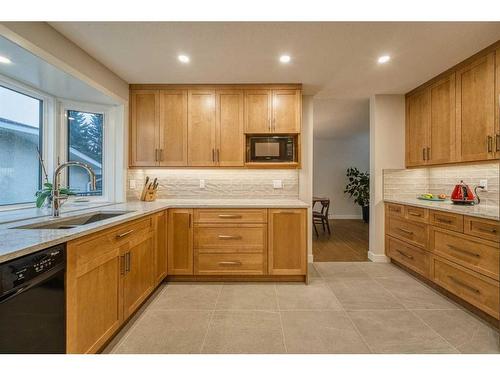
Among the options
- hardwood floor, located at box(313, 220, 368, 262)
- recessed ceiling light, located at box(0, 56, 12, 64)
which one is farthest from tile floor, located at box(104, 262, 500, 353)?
recessed ceiling light, located at box(0, 56, 12, 64)

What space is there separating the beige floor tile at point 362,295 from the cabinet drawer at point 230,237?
2.98ft

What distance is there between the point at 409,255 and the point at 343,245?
158 centimetres

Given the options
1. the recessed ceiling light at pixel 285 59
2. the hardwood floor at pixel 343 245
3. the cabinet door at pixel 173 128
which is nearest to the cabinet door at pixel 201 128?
the cabinet door at pixel 173 128

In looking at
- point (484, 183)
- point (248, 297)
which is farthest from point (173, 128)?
point (484, 183)

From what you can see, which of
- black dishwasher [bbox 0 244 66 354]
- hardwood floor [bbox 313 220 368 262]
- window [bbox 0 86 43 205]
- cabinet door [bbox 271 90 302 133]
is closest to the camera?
black dishwasher [bbox 0 244 66 354]

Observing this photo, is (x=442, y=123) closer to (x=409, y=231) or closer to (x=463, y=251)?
(x=409, y=231)

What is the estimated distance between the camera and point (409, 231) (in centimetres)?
296

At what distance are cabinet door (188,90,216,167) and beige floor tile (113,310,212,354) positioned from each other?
5.64ft

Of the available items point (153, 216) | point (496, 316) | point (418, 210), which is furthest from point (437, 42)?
point (153, 216)

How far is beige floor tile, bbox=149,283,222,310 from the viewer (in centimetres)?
227

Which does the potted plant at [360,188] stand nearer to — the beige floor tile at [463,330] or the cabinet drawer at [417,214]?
the cabinet drawer at [417,214]

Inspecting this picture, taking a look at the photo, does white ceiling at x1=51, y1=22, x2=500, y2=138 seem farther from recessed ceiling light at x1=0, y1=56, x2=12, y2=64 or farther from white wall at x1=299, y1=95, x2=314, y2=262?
recessed ceiling light at x1=0, y1=56, x2=12, y2=64

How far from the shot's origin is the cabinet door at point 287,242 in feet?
8.98

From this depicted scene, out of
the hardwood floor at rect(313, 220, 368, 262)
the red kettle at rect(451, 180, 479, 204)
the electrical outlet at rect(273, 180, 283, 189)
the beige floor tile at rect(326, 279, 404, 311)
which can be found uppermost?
the electrical outlet at rect(273, 180, 283, 189)
